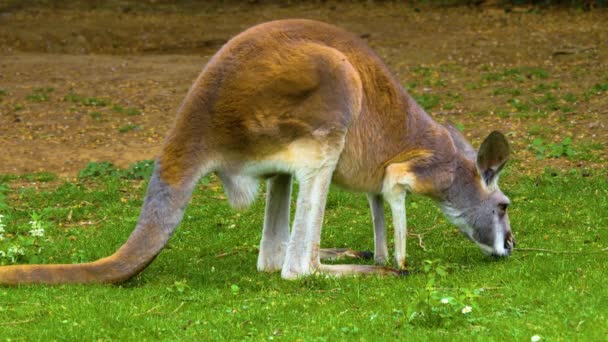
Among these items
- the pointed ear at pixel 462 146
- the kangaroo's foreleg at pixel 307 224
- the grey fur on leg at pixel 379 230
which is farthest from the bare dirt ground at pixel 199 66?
the kangaroo's foreleg at pixel 307 224

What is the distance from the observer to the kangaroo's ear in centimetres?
622

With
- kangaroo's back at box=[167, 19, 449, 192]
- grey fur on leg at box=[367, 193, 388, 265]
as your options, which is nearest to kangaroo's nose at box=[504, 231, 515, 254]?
grey fur on leg at box=[367, 193, 388, 265]

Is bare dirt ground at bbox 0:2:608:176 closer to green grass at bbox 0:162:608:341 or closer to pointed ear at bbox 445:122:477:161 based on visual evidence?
green grass at bbox 0:162:608:341

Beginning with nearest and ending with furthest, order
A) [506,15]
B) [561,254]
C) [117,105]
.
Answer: [561,254]
[117,105]
[506,15]

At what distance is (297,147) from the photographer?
586 cm

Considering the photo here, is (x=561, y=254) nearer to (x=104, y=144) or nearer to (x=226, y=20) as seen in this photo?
(x=104, y=144)

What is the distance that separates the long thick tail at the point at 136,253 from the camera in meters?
5.54

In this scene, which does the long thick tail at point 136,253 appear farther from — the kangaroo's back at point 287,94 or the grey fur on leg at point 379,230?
the grey fur on leg at point 379,230

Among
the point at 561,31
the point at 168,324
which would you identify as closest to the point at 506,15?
the point at 561,31

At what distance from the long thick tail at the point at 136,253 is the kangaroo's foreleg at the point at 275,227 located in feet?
2.47

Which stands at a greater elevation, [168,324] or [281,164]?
[281,164]

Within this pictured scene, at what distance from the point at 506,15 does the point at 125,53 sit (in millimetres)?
5981

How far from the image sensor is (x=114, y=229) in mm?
7688

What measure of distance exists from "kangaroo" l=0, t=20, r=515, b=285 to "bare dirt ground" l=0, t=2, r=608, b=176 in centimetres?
314
